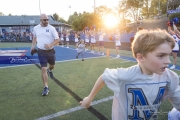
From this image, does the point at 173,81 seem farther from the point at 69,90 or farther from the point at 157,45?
the point at 69,90

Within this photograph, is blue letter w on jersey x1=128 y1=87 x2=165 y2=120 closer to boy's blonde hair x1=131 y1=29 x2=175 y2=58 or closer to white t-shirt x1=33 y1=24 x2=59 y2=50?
boy's blonde hair x1=131 y1=29 x2=175 y2=58

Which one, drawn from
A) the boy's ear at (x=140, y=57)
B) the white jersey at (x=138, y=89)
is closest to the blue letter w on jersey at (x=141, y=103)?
the white jersey at (x=138, y=89)

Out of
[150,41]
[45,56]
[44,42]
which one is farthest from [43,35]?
[150,41]

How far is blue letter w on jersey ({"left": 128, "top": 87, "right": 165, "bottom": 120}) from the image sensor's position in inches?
58.7

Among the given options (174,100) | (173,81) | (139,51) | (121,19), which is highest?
(121,19)

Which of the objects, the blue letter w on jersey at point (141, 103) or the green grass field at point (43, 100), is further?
the green grass field at point (43, 100)

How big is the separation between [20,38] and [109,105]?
1333 inches

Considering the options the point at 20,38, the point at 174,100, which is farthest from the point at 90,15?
the point at 174,100

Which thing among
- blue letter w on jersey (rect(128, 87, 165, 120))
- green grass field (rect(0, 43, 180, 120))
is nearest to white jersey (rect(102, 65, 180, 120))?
blue letter w on jersey (rect(128, 87, 165, 120))

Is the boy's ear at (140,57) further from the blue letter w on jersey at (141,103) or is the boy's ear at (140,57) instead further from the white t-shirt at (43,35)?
the white t-shirt at (43,35)

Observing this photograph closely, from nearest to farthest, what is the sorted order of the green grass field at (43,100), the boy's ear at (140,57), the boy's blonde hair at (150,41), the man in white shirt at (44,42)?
the boy's blonde hair at (150,41) → the boy's ear at (140,57) → the green grass field at (43,100) → the man in white shirt at (44,42)

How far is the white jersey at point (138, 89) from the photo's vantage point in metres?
1.45

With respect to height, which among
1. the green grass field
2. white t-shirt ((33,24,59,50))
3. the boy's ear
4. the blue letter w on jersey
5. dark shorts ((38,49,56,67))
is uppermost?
white t-shirt ((33,24,59,50))

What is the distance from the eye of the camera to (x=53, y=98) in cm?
408
